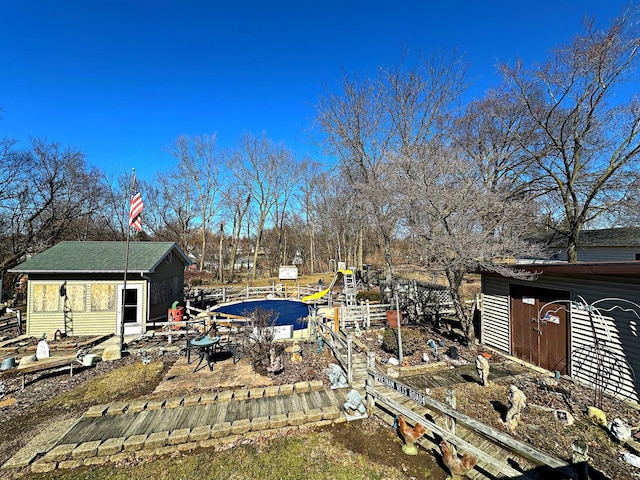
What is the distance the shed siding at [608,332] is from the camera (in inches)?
273

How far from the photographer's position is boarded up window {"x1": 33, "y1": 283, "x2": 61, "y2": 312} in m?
13.5

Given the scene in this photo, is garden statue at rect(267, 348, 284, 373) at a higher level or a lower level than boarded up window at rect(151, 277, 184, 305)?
lower

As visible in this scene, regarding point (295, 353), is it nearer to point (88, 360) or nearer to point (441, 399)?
point (441, 399)

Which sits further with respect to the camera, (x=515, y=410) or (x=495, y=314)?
(x=495, y=314)

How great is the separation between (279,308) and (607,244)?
23.1m

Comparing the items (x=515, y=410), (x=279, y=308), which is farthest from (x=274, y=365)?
(x=279, y=308)

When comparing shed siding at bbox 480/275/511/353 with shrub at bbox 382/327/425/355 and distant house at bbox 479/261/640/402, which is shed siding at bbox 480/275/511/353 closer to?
distant house at bbox 479/261/640/402

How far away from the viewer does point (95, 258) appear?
47.6ft

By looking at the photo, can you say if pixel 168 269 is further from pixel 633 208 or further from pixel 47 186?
pixel 633 208

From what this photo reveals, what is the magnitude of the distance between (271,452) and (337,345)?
223 inches

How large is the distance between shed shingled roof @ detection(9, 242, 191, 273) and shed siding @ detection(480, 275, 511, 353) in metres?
14.6

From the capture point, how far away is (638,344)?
270 inches

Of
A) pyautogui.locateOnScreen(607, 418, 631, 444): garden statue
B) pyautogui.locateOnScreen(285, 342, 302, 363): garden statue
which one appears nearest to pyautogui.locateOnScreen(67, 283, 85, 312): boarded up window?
pyautogui.locateOnScreen(285, 342, 302, 363): garden statue

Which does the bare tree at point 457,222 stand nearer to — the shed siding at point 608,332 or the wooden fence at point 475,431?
the shed siding at point 608,332
